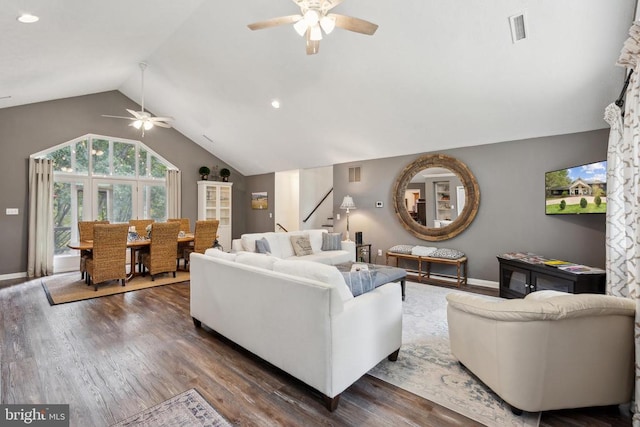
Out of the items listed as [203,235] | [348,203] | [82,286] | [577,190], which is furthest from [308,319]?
[82,286]

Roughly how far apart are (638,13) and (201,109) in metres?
6.81

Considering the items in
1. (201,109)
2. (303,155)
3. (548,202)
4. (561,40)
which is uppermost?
(201,109)

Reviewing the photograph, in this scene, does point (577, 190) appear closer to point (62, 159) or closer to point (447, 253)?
point (447, 253)

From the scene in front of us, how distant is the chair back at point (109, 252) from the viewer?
4.45m

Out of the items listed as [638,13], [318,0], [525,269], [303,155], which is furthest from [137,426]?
[303,155]

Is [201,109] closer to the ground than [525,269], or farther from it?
farther from it

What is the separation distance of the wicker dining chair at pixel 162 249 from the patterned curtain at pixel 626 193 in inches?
224

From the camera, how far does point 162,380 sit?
226 cm

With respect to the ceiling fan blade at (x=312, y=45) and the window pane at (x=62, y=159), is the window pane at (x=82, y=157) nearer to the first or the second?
the window pane at (x=62, y=159)

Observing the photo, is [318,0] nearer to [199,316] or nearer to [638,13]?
[638,13]

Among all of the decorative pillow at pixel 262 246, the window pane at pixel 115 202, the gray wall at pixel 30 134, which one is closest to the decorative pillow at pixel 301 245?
the decorative pillow at pixel 262 246

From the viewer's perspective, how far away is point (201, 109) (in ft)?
21.6

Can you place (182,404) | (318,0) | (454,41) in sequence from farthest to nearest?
(454,41)
(318,0)
(182,404)

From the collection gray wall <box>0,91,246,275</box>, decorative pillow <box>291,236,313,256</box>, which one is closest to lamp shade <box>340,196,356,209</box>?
decorative pillow <box>291,236,313,256</box>
